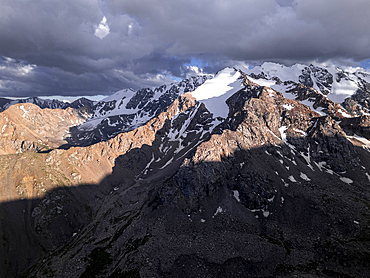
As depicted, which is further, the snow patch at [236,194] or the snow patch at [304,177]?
the snow patch at [304,177]

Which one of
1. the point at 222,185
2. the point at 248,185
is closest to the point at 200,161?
the point at 222,185

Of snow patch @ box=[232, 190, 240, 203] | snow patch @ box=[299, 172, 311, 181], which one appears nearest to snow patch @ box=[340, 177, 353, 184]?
snow patch @ box=[299, 172, 311, 181]

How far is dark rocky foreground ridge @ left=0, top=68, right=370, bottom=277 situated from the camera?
80125 millimetres

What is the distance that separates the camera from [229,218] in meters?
103

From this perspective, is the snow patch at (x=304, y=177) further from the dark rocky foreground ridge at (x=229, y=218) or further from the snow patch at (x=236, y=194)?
the snow patch at (x=236, y=194)

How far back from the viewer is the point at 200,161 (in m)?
132

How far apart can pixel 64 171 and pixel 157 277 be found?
137 metres

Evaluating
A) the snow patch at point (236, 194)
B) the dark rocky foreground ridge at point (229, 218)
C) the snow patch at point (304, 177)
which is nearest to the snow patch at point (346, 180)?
the dark rocky foreground ridge at point (229, 218)

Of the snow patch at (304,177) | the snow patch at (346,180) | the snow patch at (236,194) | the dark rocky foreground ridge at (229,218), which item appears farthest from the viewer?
the snow patch at (346,180)

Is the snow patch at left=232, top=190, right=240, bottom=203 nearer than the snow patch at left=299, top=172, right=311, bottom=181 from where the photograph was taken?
Yes

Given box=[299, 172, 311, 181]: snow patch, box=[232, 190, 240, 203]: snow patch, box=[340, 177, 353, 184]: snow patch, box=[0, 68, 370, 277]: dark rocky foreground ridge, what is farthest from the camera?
box=[340, 177, 353, 184]: snow patch

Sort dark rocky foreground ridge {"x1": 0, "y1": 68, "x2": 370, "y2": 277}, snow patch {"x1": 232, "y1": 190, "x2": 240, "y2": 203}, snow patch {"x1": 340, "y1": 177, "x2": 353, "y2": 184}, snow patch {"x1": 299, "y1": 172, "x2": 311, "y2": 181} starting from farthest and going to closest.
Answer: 1. snow patch {"x1": 340, "y1": 177, "x2": 353, "y2": 184}
2. snow patch {"x1": 299, "y1": 172, "x2": 311, "y2": 181}
3. snow patch {"x1": 232, "y1": 190, "x2": 240, "y2": 203}
4. dark rocky foreground ridge {"x1": 0, "y1": 68, "x2": 370, "y2": 277}

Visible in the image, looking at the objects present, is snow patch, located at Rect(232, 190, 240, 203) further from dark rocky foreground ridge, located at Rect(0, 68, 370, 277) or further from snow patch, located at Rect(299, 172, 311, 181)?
snow patch, located at Rect(299, 172, 311, 181)

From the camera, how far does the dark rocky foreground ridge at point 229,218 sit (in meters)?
80.1
